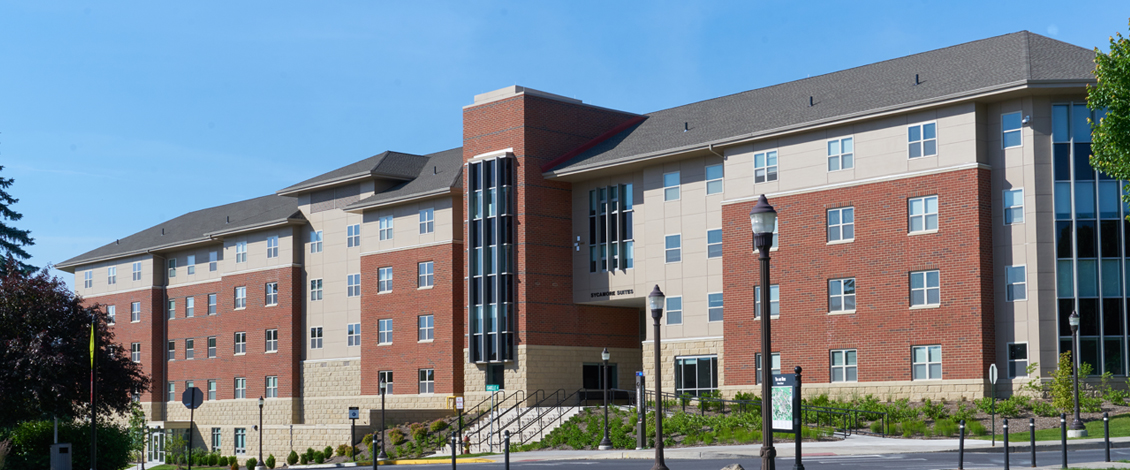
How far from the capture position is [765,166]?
150 feet

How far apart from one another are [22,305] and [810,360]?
92.2 feet

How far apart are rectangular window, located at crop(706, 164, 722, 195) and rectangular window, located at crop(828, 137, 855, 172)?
5496 mm

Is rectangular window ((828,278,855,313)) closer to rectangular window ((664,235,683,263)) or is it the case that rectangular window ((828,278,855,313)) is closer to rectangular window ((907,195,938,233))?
rectangular window ((907,195,938,233))

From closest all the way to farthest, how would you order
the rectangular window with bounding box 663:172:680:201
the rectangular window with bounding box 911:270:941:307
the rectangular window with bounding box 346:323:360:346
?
the rectangular window with bounding box 911:270:941:307 → the rectangular window with bounding box 663:172:680:201 → the rectangular window with bounding box 346:323:360:346

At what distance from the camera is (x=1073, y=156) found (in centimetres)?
3953

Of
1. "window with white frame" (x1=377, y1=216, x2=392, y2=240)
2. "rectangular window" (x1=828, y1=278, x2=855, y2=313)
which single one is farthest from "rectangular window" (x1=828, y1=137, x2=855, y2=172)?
"window with white frame" (x1=377, y1=216, x2=392, y2=240)

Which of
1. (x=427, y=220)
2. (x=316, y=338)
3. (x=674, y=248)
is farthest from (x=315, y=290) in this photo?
(x=674, y=248)

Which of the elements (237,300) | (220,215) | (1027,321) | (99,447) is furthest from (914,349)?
(220,215)

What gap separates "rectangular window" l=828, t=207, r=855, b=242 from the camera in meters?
43.5

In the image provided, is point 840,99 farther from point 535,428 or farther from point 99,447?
point 99,447

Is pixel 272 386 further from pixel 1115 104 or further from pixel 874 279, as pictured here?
pixel 1115 104

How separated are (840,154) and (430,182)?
22448mm

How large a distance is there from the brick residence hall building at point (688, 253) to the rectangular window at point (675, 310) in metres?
0.18

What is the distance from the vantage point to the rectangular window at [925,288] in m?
41.3
